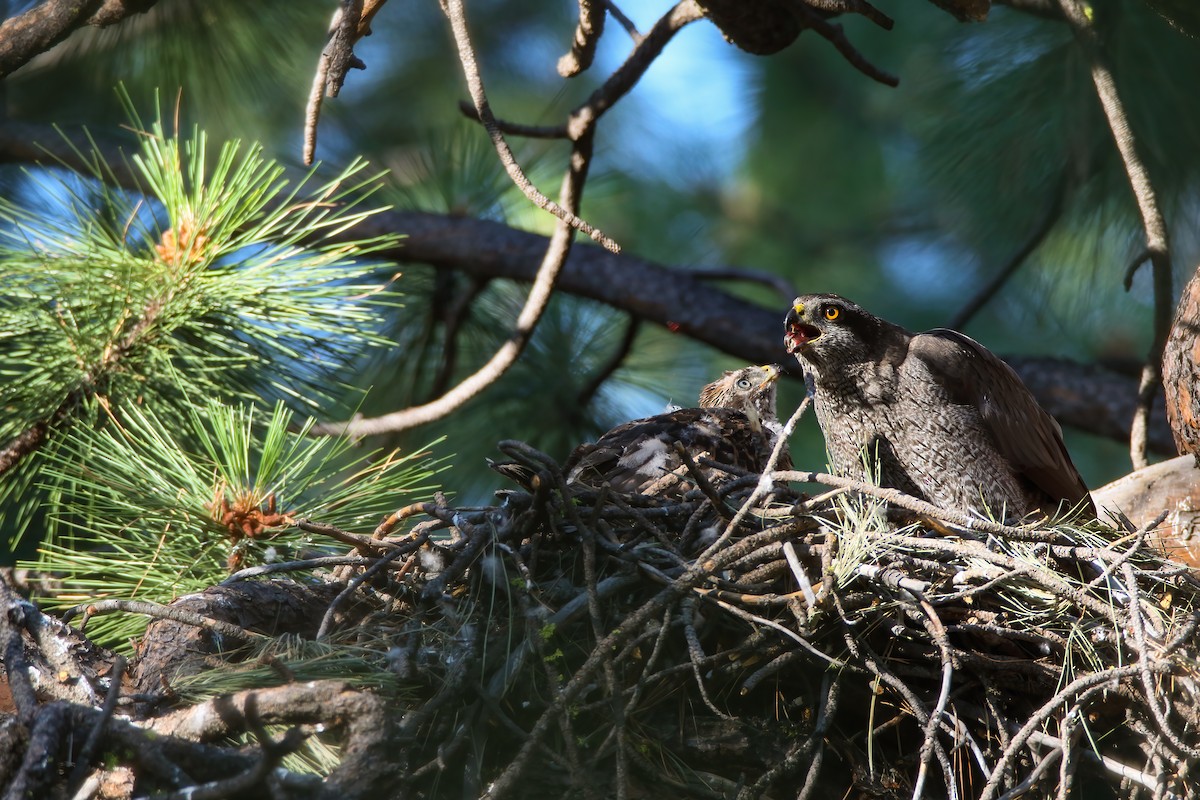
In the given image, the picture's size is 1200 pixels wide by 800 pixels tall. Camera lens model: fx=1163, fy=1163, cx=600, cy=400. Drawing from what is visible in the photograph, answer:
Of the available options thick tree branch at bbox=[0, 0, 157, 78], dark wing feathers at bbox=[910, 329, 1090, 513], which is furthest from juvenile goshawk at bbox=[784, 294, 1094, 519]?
thick tree branch at bbox=[0, 0, 157, 78]

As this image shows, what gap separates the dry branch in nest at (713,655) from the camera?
2.69 meters

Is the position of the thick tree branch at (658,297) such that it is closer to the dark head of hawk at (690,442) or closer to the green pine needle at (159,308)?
the dark head of hawk at (690,442)

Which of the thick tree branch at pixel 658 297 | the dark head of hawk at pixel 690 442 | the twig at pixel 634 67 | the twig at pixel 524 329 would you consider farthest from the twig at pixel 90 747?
the thick tree branch at pixel 658 297

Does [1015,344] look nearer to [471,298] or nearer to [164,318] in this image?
[471,298]

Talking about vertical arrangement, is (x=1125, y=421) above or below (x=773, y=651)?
above

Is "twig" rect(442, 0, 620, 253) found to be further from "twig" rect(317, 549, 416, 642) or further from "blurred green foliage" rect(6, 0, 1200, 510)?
"blurred green foliage" rect(6, 0, 1200, 510)

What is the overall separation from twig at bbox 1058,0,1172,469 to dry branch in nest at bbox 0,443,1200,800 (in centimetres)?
129

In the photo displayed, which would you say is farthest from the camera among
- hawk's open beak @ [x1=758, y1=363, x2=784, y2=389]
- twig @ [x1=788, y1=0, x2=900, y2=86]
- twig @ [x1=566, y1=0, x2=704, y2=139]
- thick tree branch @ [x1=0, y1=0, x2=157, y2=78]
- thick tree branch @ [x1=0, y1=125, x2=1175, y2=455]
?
thick tree branch @ [x1=0, y1=125, x2=1175, y2=455]

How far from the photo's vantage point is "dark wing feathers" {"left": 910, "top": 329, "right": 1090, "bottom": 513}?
3854 millimetres

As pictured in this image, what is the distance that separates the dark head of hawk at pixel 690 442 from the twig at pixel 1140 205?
134 cm

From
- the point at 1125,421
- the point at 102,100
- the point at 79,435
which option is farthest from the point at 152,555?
the point at 1125,421

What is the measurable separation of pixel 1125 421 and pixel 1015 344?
416 cm

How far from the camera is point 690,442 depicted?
4.34 metres

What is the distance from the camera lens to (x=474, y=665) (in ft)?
→ 9.22
